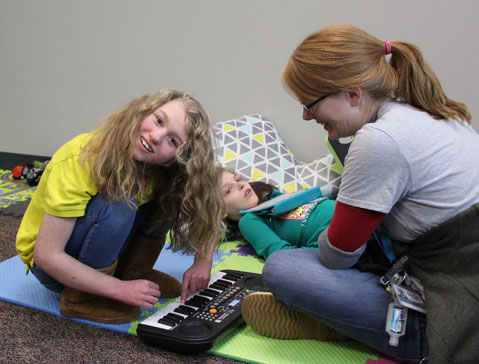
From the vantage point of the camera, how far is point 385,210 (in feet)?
3.11

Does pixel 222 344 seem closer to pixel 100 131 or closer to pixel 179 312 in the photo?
pixel 179 312

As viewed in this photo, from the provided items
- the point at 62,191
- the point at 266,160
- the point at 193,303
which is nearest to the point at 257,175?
the point at 266,160

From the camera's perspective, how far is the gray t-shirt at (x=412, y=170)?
3.08 feet

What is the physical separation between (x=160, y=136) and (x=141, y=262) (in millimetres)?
Result: 407

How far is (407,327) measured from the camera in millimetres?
1023

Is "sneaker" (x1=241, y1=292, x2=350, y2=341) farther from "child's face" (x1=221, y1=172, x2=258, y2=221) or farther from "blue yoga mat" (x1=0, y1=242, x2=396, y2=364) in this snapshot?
"child's face" (x1=221, y1=172, x2=258, y2=221)

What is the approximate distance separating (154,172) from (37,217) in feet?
1.01

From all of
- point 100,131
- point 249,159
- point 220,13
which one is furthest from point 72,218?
point 220,13

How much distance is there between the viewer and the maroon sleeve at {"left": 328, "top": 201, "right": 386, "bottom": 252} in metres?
0.97

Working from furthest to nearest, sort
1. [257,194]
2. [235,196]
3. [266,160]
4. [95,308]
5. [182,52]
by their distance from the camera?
[182,52] → [266,160] → [257,194] → [235,196] → [95,308]

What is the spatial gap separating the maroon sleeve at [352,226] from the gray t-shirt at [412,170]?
21mm

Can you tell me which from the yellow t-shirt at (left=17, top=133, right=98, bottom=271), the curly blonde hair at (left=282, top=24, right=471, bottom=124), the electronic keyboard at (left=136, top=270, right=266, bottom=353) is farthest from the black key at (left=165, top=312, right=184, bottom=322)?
the curly blonde hair at (left=282, top=24, right=471, bottom=124)

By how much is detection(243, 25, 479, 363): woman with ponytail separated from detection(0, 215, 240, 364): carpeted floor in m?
0.25

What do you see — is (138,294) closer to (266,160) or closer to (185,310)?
(185,310)
